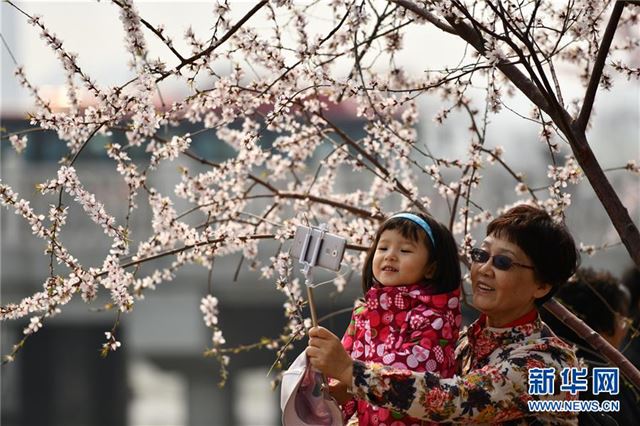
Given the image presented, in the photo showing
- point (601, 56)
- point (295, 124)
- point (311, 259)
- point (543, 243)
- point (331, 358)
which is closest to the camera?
point (331, 358)

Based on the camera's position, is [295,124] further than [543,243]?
Yes

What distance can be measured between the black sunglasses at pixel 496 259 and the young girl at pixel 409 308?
52mm

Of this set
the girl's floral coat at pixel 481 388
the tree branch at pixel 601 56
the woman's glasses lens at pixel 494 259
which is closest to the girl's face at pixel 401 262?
the woman's glasses lens at pixel 494 259

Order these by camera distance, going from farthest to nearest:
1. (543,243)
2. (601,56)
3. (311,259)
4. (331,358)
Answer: (601,56)
(543,243)
(311,259)
(331,358)

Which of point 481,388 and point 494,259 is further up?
point 494,259

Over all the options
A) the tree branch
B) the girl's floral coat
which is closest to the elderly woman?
the girl's floral coat

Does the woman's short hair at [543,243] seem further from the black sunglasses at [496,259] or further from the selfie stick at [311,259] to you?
the selfie stick at [311,259]

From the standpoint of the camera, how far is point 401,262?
218cm

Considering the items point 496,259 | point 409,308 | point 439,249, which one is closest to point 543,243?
point 496,259

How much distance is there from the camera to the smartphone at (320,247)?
2098 millimetres

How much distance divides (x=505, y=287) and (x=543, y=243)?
0.45 feet

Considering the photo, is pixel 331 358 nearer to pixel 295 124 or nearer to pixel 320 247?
pixel 320 247

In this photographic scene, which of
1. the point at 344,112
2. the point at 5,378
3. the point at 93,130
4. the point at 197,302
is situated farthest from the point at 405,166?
the point at 5,378

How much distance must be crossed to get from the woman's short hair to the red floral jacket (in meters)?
0.19
